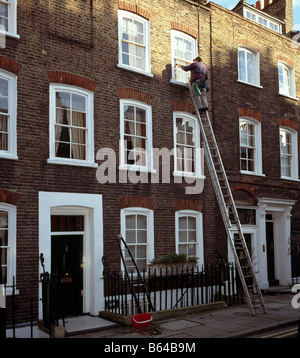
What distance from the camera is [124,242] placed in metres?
11.0

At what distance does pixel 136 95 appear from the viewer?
492 inches

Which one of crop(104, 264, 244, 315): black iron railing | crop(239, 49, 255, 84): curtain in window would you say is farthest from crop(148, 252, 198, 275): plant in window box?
crop(239, 49, 255, 84): curtain in window

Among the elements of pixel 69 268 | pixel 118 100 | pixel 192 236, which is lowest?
pixel 69 268

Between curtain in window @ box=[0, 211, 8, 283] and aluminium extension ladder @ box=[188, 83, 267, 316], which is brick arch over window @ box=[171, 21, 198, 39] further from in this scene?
curtain in window @ box=[0, 211, 8, 283]

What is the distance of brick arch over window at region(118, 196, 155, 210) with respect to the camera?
11836 millimetres

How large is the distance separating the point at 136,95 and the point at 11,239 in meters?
5.52

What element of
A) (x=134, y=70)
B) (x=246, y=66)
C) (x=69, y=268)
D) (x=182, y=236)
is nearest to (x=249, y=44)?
(x=246, y=66)

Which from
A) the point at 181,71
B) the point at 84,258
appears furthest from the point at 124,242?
the point at 181,71

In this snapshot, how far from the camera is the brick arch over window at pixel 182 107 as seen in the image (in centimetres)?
1344

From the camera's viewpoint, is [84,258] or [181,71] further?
[181,71]

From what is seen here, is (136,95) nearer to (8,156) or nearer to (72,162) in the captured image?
(72,162)

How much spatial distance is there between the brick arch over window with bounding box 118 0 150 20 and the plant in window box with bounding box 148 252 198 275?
24.1 feet

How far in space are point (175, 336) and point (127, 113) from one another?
6480mm
